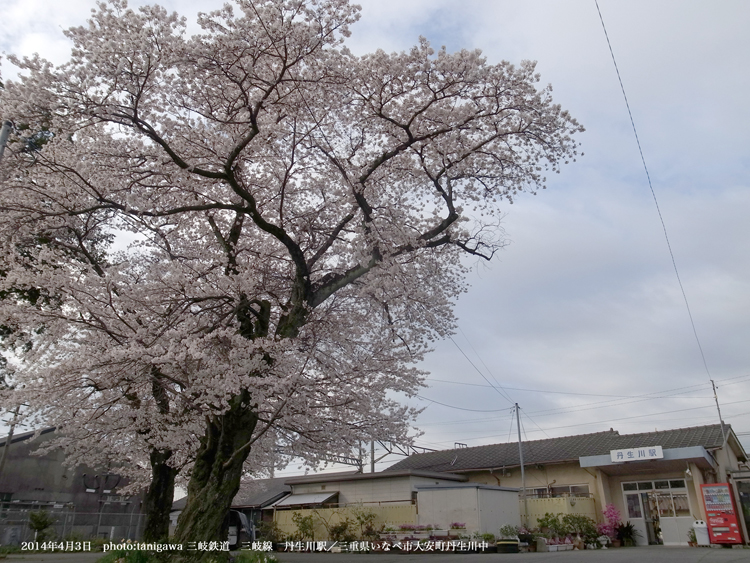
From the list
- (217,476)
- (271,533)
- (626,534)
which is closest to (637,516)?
(626,534)

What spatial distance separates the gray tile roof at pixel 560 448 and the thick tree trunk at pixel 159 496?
1338cm

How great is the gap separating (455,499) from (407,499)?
11.3 feet

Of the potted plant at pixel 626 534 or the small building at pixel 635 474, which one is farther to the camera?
the potted plant at pixel 626 534

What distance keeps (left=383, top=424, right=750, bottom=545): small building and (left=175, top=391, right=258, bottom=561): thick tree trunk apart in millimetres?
11494

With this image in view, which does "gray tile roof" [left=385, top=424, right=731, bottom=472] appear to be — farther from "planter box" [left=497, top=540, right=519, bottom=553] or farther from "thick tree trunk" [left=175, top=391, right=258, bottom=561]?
"thick tree trunk" [left=175, top=391, right=258, bottom=561]

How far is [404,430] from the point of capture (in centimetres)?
1170

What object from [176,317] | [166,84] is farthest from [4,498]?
[166,84]

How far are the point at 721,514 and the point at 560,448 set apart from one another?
23.6 ft

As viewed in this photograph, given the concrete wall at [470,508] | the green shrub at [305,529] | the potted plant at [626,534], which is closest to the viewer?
the concrete wall at [470,508]

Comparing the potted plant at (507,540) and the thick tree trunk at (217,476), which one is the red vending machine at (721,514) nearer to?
the potted plant at (507,540)

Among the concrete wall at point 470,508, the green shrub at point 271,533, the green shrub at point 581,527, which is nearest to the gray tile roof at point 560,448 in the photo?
the green shrub at point 581,527

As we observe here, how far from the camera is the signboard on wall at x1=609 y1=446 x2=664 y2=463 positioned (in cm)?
1678

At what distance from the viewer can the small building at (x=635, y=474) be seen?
17.5 metres

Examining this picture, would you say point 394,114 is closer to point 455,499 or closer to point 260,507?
point 455,499
